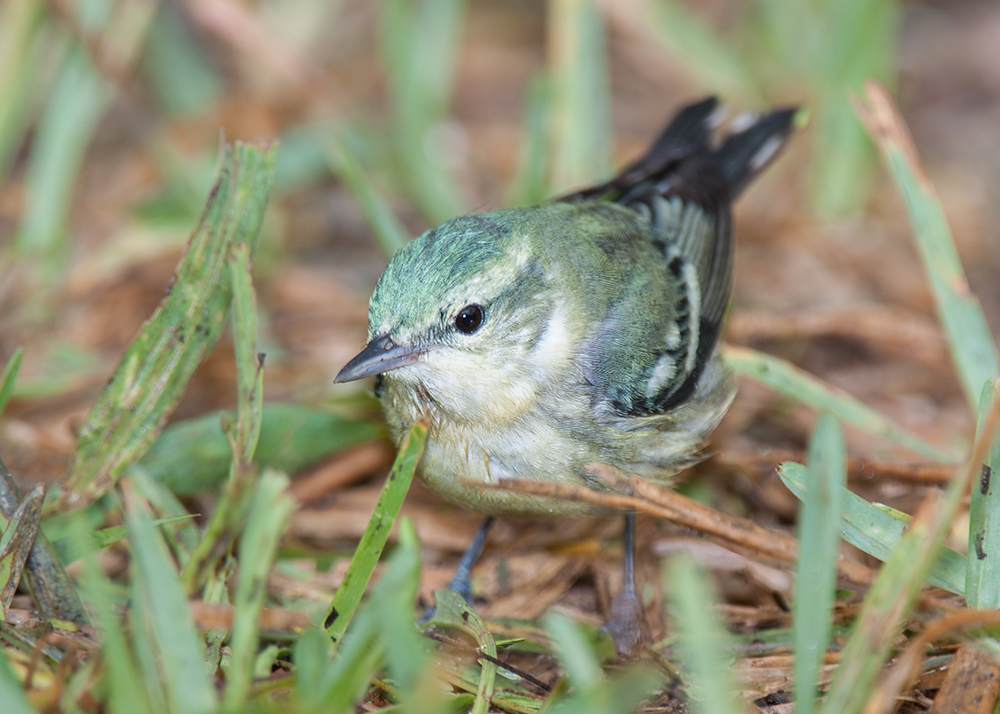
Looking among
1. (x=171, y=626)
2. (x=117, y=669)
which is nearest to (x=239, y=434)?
(x=171, y=626)

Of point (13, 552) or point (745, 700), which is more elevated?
point (13, 552)

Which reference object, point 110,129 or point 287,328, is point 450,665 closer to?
point 287,328

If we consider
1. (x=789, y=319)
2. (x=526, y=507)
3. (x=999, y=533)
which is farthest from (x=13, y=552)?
(x=789, y=319)

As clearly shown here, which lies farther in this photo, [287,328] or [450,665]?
[287,328]

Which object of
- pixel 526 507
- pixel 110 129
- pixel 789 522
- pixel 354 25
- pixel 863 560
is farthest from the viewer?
pixel 354 25

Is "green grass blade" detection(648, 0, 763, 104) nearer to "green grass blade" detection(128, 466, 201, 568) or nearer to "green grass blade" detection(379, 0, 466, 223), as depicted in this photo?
"green grass blade" detection(379, 0, 466, 223)

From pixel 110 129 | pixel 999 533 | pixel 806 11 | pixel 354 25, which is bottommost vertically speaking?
pixel 999 533
